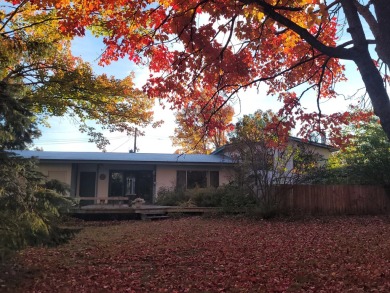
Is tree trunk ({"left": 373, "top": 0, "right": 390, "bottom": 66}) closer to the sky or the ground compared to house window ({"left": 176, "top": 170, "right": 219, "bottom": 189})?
closer to the sky

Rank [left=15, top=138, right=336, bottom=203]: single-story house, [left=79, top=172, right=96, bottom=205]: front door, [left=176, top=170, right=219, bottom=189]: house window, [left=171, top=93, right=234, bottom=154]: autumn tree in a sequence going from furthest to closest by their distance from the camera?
[left=176, top=170, right=219, bottom=189]: house window, [left=79, top=172, right=96, bottom=205]: front door, [left=15, top=138, right=336, bottom=203]: single-story house, [left=171, top=93, right=234, bottom=154]: autumn tree

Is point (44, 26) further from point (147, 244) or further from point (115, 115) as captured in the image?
point (147, 244)

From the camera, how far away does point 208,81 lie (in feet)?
26.4

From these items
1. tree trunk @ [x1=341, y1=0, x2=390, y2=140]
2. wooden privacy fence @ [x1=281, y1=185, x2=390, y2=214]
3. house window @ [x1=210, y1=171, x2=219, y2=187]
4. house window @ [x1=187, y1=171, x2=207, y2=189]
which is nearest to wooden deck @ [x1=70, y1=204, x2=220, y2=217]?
wooden privacy fence @ [x1=281, y1=185, x2=390, y2=214]

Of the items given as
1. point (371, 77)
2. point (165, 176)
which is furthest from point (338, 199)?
point (371, 77)

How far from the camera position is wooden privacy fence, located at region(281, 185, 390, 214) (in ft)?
53.6

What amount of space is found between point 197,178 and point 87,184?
676 cm

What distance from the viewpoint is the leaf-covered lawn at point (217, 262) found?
19.7 feet

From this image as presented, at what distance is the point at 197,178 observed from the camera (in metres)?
23.5

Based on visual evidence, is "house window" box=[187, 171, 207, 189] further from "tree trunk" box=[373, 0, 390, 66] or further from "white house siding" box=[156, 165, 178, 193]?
"tree trunk" box=[373, 0, 390, 66]

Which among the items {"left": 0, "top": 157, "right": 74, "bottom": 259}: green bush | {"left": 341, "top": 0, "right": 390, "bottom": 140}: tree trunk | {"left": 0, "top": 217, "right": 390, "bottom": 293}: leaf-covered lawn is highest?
{"left": 341, "top": 0, "right": 390, "bottom": 140}: tree trunk

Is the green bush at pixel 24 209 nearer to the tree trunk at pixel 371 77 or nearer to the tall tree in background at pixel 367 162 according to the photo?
the tree trunk at pixel 371 77

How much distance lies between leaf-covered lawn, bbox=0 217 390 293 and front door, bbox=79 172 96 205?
1091cm

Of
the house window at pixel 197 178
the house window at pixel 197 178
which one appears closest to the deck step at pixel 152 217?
the house window at pixel 197 178
